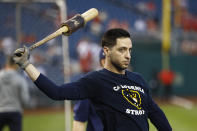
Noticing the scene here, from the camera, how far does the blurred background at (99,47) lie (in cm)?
884

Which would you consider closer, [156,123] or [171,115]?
[156,123]

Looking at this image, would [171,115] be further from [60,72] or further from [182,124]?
[60,72]

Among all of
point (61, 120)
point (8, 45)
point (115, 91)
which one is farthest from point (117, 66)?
point (61, 120)

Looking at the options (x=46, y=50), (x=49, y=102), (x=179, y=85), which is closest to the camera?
(x=46, y=50)

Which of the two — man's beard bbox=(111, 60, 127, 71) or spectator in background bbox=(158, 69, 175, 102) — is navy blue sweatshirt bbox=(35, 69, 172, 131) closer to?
man's beard bbox=(111, 60, 127, 71)

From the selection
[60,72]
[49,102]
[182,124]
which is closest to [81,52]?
[49,102]

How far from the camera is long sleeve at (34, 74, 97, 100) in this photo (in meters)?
3.08

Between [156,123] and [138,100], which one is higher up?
[138,100]

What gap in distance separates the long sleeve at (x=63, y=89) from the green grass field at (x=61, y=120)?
681cm

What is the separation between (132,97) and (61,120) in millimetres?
8184

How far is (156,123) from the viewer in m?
3.66

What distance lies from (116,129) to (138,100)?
0.36 metres

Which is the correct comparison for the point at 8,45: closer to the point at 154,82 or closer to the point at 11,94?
the point at 11,94

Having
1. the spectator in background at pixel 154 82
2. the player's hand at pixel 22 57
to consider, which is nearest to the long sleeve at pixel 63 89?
the player's hand at pixel 22 57
